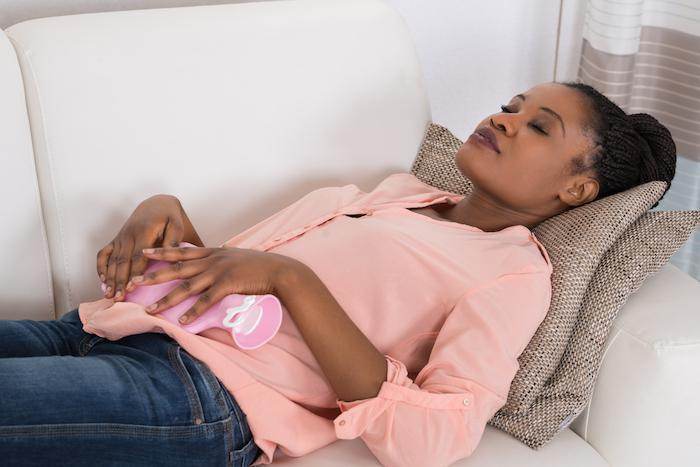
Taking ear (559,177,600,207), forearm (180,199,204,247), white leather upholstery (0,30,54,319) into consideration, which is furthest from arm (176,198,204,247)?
ear (559,177,600,207)

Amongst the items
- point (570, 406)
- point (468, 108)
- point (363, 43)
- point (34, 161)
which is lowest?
point (570, 406)

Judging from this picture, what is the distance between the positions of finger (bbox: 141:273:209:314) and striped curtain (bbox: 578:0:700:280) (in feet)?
3.87

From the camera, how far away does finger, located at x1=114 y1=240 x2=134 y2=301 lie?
1230 millimetres

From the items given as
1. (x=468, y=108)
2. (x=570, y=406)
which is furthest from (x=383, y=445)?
(x=468, y=108)

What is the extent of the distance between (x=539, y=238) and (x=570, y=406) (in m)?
0.28

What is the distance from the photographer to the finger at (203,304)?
1154mm

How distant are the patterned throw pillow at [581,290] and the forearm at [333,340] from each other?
23 centimetres

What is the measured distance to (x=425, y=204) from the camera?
58.6 inches

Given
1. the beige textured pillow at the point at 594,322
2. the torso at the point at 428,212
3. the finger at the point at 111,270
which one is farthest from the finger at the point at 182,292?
the beige textured pillow at the point at 594,322

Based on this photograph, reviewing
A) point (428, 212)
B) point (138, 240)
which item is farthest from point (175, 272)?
point (428, 212)

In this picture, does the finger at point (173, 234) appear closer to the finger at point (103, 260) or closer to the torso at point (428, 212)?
the finger at point (103, 260)

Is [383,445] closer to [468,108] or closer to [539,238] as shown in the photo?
[539,238]

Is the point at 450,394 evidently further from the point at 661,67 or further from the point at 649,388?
the point at 661,67

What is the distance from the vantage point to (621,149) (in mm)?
1424
